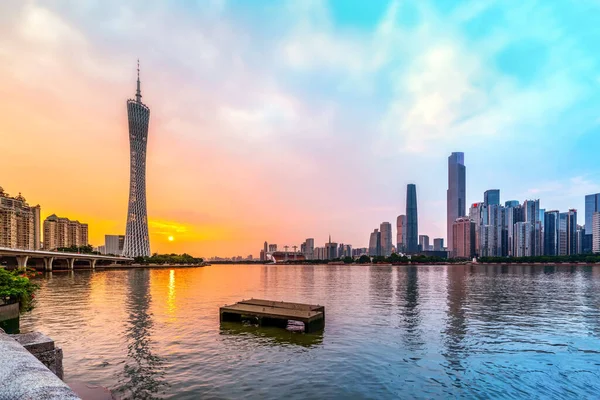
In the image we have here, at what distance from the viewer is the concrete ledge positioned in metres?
4.88

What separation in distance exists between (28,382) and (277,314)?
105 feet

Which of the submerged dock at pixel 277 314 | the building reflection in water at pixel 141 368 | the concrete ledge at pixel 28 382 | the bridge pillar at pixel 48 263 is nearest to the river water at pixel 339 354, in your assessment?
the building reflection in water at pixel 141 368

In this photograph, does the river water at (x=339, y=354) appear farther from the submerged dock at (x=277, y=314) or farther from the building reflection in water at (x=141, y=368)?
the submerged dock at (x=277, y=314)

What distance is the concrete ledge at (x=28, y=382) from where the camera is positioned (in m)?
4.88

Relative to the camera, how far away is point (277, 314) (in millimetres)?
35938

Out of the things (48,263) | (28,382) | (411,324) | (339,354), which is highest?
(28,382)

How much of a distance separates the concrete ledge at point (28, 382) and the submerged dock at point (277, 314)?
95.8ft

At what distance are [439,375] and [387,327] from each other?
14.3 m

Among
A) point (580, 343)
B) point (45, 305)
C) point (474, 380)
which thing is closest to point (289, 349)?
point (474, 380)

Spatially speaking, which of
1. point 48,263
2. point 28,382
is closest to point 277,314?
point 28,382

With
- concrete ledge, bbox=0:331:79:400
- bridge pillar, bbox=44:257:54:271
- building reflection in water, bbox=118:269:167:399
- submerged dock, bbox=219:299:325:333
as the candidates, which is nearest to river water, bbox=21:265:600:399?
building reflection in water, bbox=118:269:167:399

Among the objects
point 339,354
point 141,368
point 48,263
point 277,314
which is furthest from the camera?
point 48,263

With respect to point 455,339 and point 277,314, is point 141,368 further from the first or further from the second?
point 455,339

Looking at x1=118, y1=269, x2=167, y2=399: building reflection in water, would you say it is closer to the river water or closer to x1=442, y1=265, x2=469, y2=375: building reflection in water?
the river water
